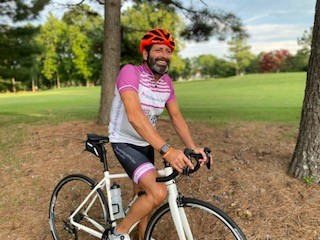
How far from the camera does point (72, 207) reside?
4.55m

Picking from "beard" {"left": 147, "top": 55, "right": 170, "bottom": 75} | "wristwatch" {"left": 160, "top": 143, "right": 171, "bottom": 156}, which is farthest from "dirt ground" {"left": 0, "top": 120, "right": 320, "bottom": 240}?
"beard" {"left": 147, "top": 55, "right": 170, "bottom": 75}

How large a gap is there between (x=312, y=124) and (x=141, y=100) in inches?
90.8

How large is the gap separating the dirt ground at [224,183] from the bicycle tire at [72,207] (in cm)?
24

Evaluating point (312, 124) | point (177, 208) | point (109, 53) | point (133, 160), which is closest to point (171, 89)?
point (133, 160)

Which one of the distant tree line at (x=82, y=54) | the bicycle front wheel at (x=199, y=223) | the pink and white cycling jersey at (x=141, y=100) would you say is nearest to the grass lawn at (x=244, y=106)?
the distant tree line at (x=82, y=54)

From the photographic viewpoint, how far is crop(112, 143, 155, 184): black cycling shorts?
9.00ft

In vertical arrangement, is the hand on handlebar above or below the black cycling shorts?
above

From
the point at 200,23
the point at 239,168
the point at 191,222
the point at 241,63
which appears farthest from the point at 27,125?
the point at 241,63

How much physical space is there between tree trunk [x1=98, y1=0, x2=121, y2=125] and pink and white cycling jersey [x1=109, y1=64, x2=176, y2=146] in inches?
209

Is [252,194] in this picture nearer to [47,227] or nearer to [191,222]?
[191,222]

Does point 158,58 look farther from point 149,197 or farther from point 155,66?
point 149,197

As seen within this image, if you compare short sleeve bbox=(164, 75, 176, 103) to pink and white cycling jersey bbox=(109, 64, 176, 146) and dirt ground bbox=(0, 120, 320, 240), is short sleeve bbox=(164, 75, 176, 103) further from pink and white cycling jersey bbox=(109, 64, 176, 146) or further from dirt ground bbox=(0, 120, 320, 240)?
dirt ground bbox=(0, 120, 320, 240)

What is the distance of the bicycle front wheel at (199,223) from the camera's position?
2.54m

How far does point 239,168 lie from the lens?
4.82m
